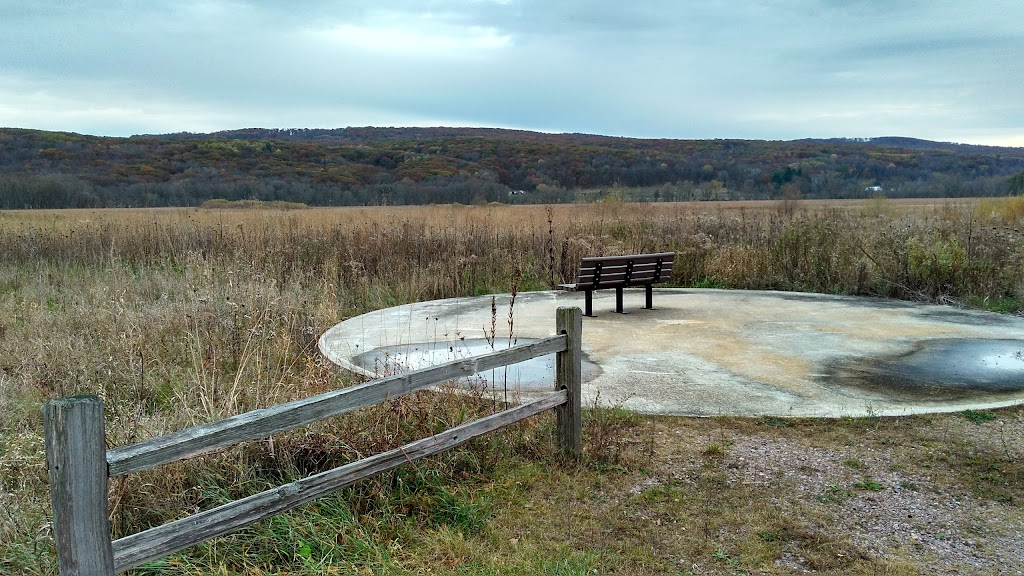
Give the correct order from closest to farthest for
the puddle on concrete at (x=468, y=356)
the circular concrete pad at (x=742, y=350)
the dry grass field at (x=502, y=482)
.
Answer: the dry grass field at (x=502, y=482)
the circular concrete pad at (x=742, y=350)
the puddle on concrete at (x=468, y=356)

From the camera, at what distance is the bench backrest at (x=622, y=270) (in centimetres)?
947

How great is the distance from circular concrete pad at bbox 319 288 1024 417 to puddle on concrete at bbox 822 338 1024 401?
0.7 inches

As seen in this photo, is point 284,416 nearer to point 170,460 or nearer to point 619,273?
point 170,460

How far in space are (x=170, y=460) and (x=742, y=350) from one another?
241 inches

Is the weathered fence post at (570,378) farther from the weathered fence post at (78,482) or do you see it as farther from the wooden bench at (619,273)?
the wooden bench at (619,273)

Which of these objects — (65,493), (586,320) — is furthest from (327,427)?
(586,320)

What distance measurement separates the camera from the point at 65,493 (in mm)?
2699

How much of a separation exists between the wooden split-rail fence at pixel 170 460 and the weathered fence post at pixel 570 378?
20.4 inches

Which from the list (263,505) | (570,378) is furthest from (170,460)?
(570,378)

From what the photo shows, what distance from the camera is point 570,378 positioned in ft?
16.9

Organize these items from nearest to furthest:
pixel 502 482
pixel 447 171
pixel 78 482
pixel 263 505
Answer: pixel 78 482
pixel 263 505
pixel 502 482
pixel 447 171

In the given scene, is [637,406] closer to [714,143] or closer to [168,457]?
[168,457]

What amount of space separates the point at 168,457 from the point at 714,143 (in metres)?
82.1

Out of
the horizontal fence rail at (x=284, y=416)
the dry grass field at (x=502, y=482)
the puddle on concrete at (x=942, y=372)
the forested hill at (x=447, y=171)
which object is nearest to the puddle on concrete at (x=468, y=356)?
the dry grass field at (x=502, y=482)
